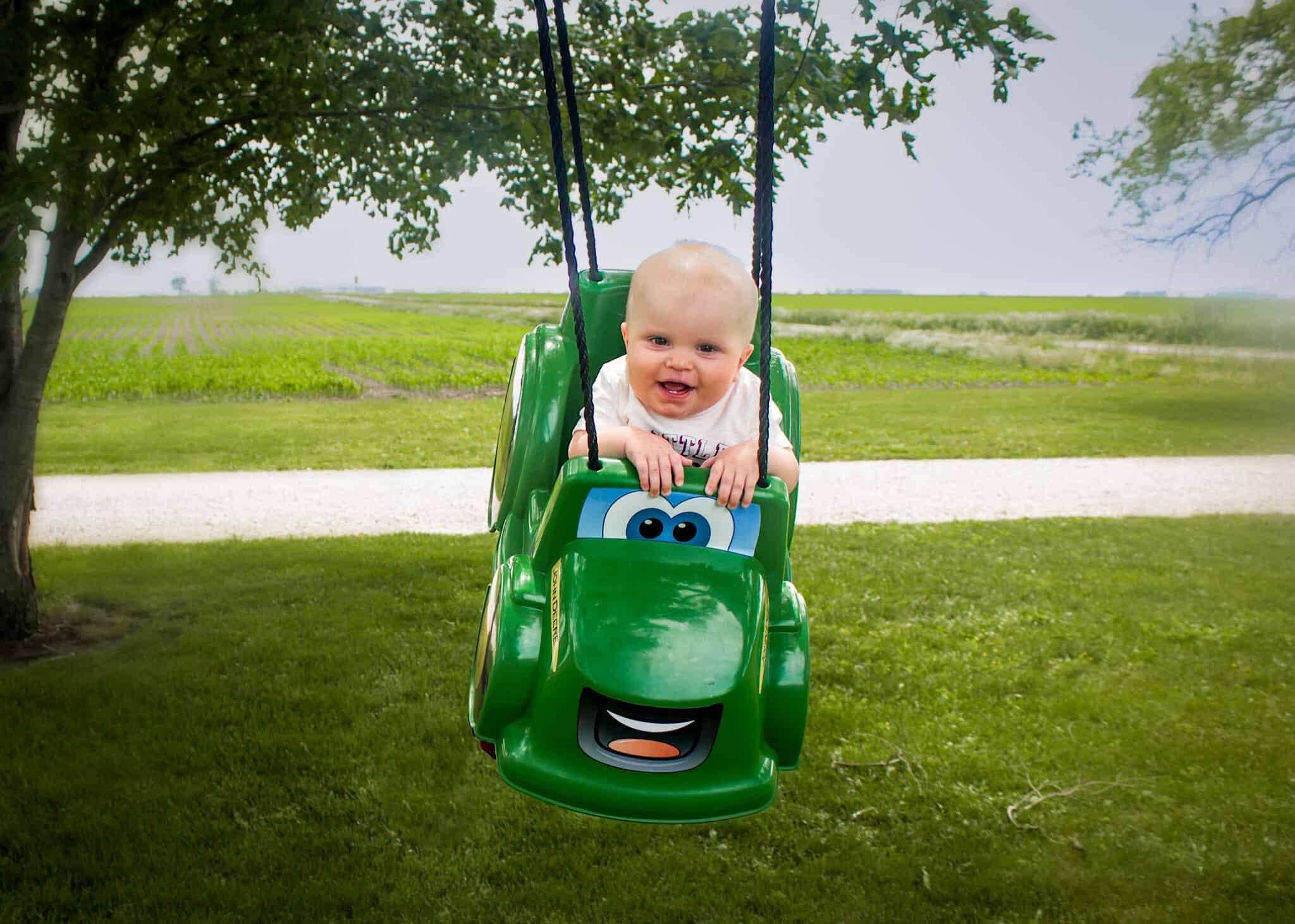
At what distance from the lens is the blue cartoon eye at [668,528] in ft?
7.41

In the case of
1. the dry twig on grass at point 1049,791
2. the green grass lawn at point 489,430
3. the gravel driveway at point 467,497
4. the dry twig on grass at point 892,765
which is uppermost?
the green grass lawn at point 489,430

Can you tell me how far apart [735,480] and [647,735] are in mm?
541

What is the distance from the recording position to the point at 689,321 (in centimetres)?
230

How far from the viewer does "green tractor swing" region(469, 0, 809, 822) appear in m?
2.06

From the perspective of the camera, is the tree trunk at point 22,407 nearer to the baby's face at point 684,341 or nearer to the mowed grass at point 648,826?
the mowed grass at point 648,826

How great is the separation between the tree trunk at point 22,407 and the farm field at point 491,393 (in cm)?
545

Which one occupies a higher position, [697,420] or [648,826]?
[697,420]

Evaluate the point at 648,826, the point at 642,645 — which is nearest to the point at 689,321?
the point at 642,645

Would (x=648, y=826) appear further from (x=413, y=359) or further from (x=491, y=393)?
(x=413, y=359)

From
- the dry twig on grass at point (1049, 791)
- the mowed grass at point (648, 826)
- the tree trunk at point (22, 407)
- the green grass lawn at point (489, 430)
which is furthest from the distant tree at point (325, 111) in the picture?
the green grass lawn at point (489, 430)

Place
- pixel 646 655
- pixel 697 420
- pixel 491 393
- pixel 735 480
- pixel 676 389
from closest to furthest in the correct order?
pixel 646 655 → pixel 735 480 → pixel 676 389 → pixel 697 420 → pixel 491 393

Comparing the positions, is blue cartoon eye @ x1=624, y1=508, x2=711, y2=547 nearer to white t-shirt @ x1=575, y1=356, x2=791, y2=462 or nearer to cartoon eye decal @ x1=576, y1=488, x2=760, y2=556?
cartoon eye decal @ x1=576, y1=488, x2=760, y2=556

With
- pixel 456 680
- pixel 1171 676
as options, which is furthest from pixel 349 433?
pixel 1171 676

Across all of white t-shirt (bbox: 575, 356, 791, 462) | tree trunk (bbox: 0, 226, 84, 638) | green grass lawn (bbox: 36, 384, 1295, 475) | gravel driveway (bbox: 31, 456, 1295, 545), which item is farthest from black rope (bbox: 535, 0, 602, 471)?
green grass lawn (bbox: 36, 384, 1295, 475)
